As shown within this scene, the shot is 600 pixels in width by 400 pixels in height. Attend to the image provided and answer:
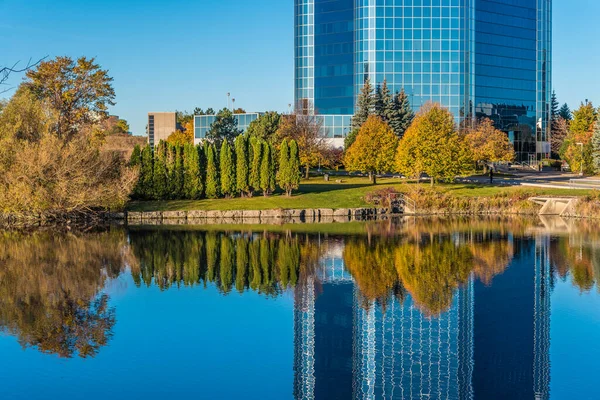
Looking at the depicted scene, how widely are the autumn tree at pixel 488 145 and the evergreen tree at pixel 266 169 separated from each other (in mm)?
23170

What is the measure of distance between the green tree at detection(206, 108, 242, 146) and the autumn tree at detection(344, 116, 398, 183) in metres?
33.0

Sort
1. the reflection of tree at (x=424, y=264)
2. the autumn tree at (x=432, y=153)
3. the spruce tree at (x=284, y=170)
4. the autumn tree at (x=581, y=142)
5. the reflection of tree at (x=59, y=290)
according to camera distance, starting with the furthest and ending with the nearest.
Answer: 1. the autumn tree at (x=581, y=142)
2. the autumn tree at (x=432, y=153)
3. the spruce tree at (x=284, y=170)
4. the reflection of tree at (x=424, y=264)
5. the reflection of tree at (x=59, y=290)

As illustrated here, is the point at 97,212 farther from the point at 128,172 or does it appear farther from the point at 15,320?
the point at 15,320

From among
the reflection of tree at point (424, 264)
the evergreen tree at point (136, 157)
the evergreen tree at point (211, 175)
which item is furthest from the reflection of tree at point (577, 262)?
the evergreen tree at point (136, 157)

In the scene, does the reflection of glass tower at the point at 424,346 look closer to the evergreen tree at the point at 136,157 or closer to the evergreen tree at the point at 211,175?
the evergreen tree at the point at 211,175

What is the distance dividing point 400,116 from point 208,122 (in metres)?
29.3

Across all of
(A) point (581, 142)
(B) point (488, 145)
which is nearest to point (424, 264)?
(B) point (488, 145)

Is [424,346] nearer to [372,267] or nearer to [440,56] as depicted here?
[372,267]

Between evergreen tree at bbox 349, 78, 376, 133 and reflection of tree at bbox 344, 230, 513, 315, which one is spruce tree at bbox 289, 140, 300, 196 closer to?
reflection of tree at bbox 344, 230, 513, 315

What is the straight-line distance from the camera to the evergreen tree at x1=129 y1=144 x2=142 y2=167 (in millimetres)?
55969

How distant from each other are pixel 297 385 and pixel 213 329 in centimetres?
533

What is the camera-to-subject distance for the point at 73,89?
6262cm

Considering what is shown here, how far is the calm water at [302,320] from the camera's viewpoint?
54.4ft

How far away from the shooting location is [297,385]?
16.3 meters
